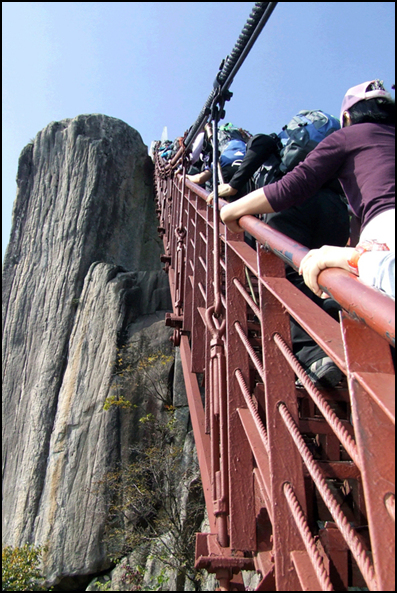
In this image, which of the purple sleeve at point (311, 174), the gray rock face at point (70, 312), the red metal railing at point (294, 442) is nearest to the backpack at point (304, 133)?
the red metal railing at point (294, 442)

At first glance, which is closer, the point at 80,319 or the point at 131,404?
the point at 131,404

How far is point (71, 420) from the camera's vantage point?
32.5 feet

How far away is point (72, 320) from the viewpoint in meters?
11.8

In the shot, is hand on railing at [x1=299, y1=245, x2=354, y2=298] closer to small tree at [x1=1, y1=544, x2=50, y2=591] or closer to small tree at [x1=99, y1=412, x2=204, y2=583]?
small tree at [x1=99, y1=412, x2=204, y2=583]

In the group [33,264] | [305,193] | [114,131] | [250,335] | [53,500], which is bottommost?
[53,500]

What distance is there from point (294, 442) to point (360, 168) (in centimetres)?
90

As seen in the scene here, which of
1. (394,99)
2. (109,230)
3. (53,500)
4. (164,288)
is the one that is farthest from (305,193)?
(109,230)

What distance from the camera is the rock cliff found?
9055mm

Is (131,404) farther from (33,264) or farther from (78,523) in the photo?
(33,264)

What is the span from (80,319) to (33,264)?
304 centimetres

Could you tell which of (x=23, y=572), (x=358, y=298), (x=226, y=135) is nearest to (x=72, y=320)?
(x=23, y=572)

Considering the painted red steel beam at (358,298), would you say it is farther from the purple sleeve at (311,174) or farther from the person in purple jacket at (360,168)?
the purple sleeve at (311,174)

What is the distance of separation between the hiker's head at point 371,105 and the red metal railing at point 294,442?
52 centimetres

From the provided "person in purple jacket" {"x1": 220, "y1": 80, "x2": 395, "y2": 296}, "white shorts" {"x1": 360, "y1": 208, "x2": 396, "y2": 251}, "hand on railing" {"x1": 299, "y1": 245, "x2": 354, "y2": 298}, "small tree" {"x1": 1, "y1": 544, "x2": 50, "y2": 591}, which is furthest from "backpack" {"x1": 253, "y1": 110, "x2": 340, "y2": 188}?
"small tree" {"x1": 1, "y1": 544, "x2": 50, "y2": 591}
